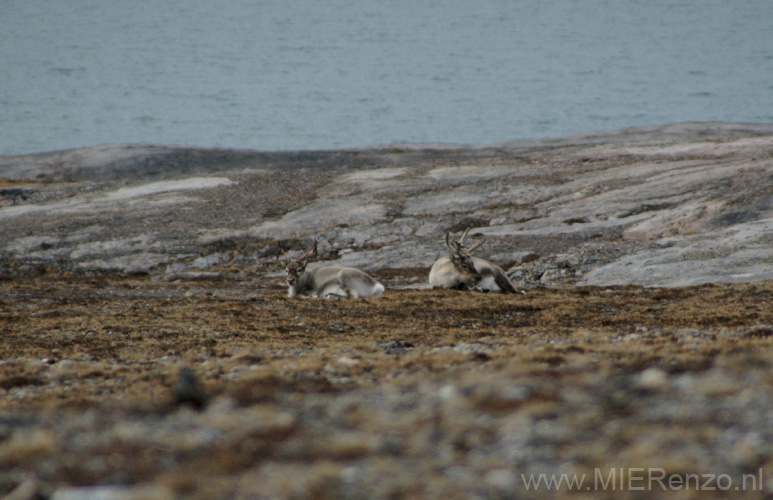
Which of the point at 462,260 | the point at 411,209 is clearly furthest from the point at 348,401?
the point at 411,209

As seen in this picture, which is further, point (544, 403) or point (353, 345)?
point (353, 345)

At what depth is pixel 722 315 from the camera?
52.5ft

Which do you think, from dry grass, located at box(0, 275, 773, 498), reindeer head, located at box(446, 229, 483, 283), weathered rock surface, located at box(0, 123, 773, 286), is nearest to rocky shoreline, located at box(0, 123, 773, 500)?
dry grass, located at box(0, 275, 773, 498)

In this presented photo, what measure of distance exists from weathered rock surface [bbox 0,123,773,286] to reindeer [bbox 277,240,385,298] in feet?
30.2

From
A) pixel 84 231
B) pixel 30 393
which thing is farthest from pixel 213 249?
pixel 30 393

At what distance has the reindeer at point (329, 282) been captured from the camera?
23.0 meters

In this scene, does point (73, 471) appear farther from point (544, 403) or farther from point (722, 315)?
point (722, 315)

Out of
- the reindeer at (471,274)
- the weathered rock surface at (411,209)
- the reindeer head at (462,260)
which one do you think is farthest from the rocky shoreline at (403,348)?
the reindeer head at (462,260)

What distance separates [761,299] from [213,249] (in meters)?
28.4

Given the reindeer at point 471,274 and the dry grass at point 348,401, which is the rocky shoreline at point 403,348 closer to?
the dry grass at point 348,401

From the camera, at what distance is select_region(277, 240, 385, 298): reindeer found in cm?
2305

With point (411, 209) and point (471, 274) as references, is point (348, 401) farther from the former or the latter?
point (411, 209)

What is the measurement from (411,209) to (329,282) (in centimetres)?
2198

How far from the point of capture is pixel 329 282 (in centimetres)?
2358
